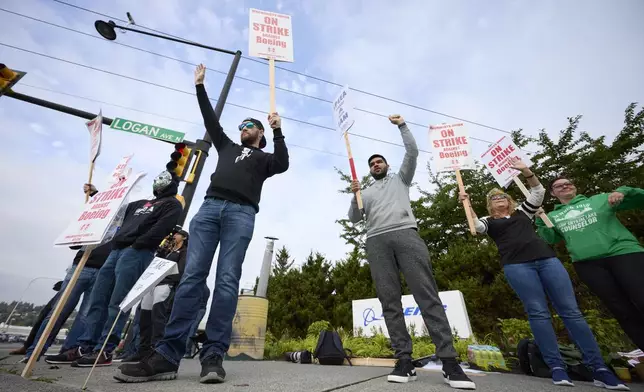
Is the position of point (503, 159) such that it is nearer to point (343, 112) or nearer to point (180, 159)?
point (343, 112)

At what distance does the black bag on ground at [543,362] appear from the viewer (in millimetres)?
3246

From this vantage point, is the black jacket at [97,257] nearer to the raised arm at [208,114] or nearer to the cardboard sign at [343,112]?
the raised arm at [208,114]

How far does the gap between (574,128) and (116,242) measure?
14750mm

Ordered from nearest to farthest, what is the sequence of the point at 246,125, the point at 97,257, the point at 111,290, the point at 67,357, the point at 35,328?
1. the point at 246,125
2. the point at 67,357
3. the point at 111,290
4. the point at 97,257
5. the point at 35,328

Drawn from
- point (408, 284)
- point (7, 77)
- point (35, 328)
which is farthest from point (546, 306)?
point (7, 77)

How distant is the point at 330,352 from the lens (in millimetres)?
4824

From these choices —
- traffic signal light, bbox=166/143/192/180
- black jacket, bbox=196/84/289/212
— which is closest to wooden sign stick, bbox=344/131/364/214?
black jacket, bbox=196/84/289/212

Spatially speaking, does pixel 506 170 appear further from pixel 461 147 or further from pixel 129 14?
pixel 129 14

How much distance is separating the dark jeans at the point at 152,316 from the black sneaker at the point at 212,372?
1728 millimetres

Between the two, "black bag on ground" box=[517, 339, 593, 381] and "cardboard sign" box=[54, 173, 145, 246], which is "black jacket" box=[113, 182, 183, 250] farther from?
"black bag on ground" box=[517, 339, 593, 381]

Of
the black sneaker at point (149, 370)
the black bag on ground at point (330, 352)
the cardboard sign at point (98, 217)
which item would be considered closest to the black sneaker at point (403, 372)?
the black sneaker at point (149, 370)

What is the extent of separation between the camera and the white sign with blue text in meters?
6.25

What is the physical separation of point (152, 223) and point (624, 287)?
4773 mm

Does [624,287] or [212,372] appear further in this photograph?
[624,287]
